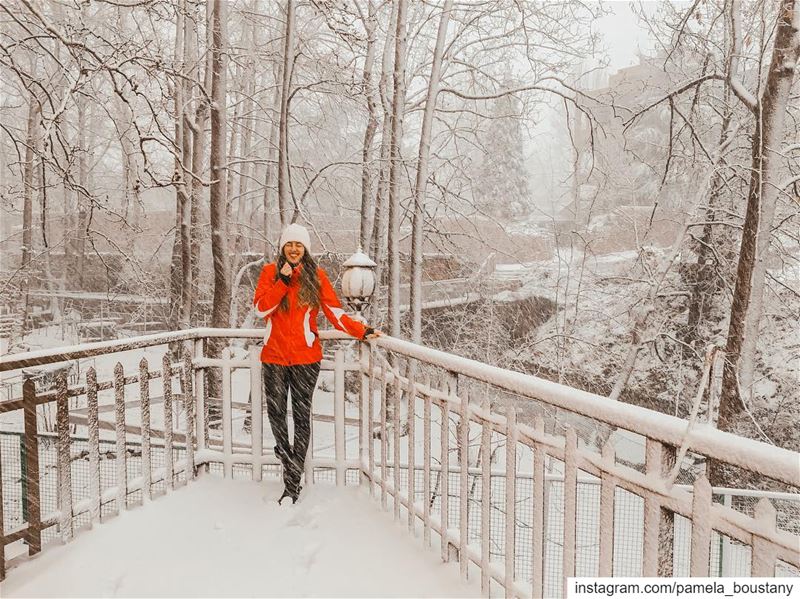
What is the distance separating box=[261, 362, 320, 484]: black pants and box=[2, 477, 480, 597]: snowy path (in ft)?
1.10

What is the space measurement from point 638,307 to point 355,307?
11.4 m

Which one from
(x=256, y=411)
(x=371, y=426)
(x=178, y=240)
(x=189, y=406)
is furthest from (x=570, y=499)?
(x=178, y=240)

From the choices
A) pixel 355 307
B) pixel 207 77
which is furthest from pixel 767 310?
pixel 207 77

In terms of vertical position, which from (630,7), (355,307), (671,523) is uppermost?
(630,7)

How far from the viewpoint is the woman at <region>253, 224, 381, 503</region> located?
152 inches

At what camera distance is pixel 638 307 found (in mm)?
13891

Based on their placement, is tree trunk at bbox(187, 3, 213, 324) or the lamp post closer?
the lamp post

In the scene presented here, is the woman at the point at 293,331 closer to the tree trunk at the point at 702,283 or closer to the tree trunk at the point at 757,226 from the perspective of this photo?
the tree trunk at the point at 757,226

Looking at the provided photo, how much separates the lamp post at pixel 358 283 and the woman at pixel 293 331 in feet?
1.31

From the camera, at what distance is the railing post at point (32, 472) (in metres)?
3.16

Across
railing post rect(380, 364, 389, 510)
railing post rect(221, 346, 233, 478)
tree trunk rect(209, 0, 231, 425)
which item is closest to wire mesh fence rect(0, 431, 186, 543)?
railing post rect(221, 346, 233, 478)

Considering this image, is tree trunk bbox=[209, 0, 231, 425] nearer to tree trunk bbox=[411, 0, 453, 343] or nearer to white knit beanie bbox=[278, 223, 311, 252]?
tree trunk bbox=[411, 0, 453, 343]

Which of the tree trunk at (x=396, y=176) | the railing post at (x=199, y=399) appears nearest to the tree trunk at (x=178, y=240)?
the tree trunk at (x=396, y=176)

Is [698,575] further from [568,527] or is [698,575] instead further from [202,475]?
[202,475]
